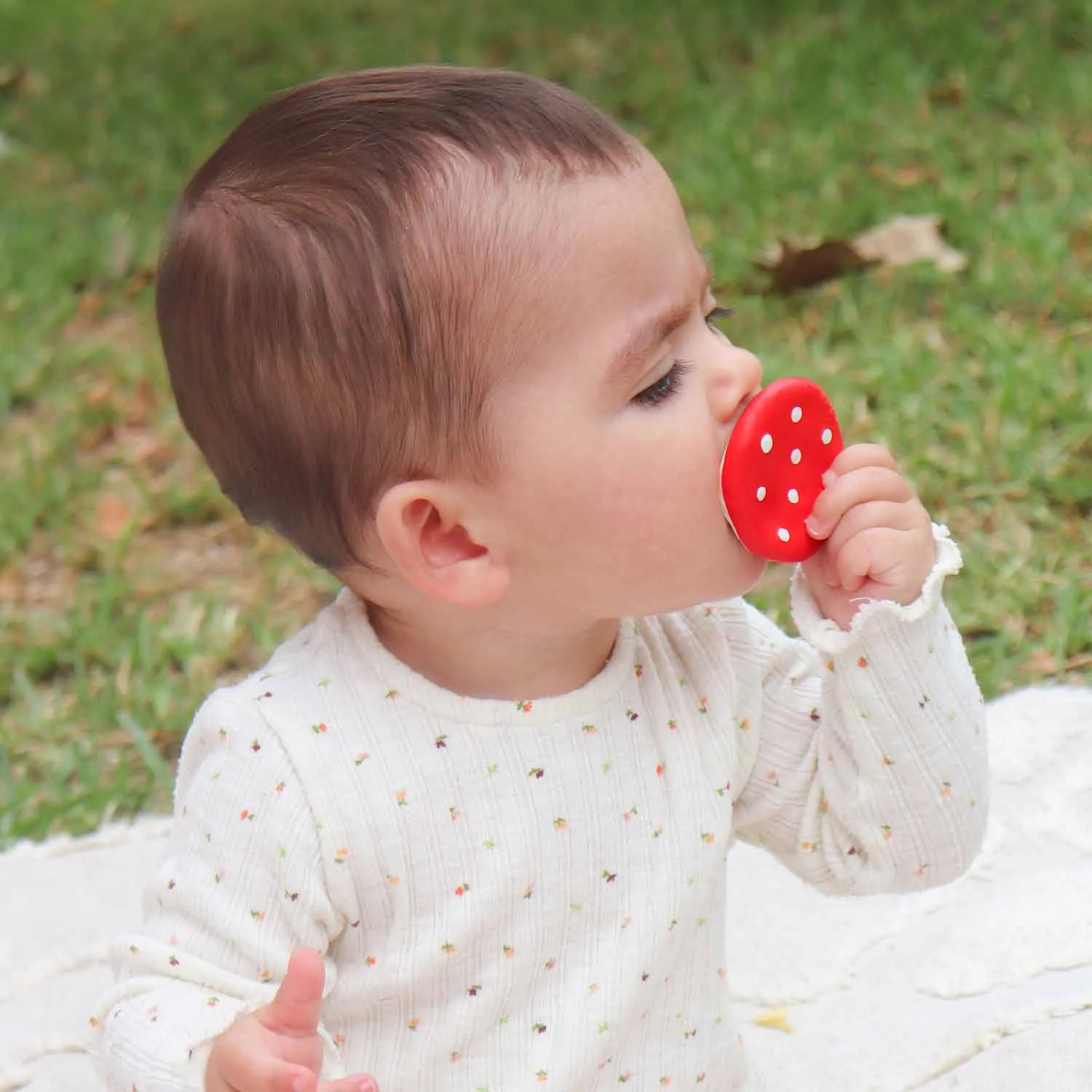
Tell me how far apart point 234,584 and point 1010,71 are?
2148 mm

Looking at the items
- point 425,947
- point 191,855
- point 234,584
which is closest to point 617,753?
point 425,947

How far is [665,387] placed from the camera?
1.32 m

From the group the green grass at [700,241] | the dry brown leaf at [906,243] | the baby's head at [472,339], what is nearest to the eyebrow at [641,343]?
the baby's head at [472,339]

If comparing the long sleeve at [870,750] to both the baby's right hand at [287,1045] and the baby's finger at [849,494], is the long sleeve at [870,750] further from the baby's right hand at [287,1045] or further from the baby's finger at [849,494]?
the baby's right hand at [287,1045]

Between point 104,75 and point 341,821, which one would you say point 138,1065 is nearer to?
point 341,821

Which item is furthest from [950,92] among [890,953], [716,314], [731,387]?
[731,387]

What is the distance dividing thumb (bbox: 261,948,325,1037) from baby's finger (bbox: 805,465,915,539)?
513 mm

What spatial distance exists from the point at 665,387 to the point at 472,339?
155mm

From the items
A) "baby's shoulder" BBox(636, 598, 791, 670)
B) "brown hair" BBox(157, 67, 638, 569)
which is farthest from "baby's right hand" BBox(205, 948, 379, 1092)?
"baby's shoulder" BBox(636, 598, 791, 670)

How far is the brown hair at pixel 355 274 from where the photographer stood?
4.18 ft

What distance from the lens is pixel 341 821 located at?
137 centimetres

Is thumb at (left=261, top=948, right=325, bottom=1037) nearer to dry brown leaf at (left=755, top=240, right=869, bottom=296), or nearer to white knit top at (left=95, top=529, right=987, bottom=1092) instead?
white knit top at (left=95, top=529, right=987, bottom=1092)

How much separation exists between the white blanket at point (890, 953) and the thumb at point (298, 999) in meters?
0.65

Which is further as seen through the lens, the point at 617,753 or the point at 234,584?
the point at 234,584
